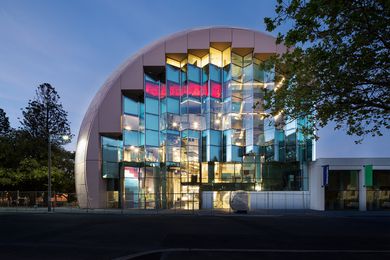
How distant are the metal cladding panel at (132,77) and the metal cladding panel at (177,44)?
3.06 metres

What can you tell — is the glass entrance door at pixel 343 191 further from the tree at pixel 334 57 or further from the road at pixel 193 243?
the tree at pixel 334 57

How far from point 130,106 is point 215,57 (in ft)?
33.7

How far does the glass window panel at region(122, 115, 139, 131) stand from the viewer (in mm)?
36756

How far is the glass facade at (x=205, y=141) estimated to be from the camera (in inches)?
1410

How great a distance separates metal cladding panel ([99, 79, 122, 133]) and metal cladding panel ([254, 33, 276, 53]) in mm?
→ 14693

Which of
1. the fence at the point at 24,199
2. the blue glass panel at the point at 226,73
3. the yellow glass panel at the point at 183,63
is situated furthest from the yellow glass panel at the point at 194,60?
the fence at the point at 24,199

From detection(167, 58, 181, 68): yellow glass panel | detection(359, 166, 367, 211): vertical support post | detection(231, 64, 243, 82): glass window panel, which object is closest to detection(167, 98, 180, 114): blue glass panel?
detection(167, 58, 181, 68): yellow glass panel

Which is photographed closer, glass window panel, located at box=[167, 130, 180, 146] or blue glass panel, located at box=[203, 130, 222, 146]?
blue glass panel, located at box=[203, 130, 222, 146]

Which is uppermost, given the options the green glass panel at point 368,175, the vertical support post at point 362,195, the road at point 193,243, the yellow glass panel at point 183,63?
the yellow glass panel at point 183,63

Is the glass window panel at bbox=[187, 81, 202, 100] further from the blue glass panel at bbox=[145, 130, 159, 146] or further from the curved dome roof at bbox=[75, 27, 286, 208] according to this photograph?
the blue glass panel at bbox=[145, 130, 159, 146]

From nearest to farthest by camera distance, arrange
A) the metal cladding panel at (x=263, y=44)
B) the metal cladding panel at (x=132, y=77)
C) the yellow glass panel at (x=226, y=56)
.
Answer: the metal cladding panel at (x=132, y=77), the metal cladding panel at (x=263, y=44), the yellow glass panel at (x=226, y=56)

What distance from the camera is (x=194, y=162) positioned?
118 feet

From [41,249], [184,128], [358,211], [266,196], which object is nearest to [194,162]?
[184,128]

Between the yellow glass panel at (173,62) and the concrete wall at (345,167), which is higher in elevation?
the yellow glass panel at (173,62)
